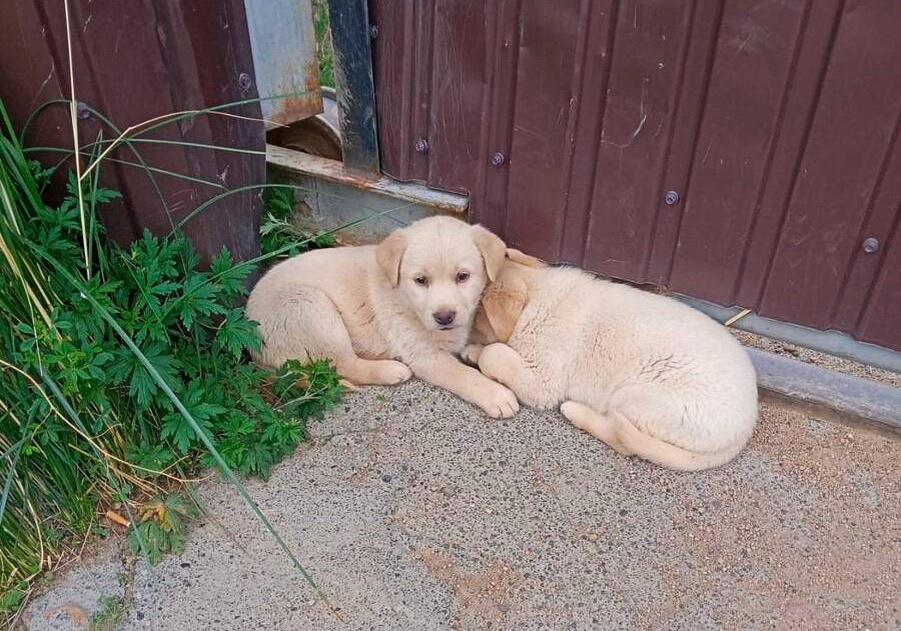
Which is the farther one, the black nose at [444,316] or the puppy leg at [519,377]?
the puppy leg at [519,377]

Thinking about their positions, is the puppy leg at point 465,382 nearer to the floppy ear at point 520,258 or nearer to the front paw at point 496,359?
the front paw at point 496,359

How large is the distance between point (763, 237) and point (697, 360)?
0.78 metres

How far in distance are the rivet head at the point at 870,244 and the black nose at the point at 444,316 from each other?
183cm

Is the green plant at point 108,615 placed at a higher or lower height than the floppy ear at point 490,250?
lower

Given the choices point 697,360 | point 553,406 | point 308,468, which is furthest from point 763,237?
point 308,468

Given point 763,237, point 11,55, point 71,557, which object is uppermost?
point 11,55

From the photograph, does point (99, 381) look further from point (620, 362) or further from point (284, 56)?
point (284, 56)

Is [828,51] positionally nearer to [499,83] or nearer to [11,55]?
[499,83]

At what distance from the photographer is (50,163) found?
287 cm

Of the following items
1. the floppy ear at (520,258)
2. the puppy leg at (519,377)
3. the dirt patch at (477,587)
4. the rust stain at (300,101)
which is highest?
the rust stain at (300,101)

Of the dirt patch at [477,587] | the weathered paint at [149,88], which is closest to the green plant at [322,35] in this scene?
the weathered paint at [149,88]

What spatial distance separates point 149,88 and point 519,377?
6.51ft

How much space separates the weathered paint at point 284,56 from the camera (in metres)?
4.23

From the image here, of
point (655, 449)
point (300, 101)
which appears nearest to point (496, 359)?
point (655, 449)
